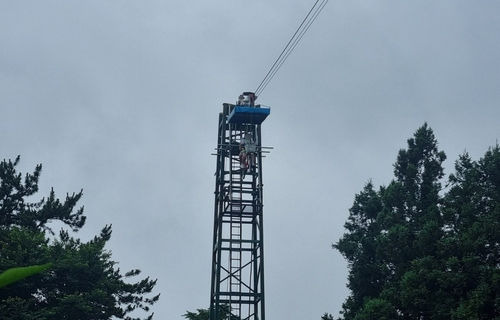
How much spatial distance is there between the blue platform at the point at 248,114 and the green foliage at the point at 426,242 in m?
8.10

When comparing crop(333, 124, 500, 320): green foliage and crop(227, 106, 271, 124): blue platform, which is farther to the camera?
crop(227, 106, 271, 124): blue platform

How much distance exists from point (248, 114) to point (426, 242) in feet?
32.7

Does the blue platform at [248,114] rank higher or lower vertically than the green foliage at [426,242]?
higher

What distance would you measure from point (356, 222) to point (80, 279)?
47.9ft

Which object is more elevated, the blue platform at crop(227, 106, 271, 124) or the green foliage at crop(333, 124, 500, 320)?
the blue platform at crop(227, 106, 271, 124)

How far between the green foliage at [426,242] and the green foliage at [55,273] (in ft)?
37.6

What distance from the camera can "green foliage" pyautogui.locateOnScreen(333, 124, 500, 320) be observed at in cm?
2778

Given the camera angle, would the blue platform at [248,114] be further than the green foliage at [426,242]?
Yes

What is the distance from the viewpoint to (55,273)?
107ft

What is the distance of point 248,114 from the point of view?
30188mm

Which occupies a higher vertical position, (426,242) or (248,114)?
(248,114)

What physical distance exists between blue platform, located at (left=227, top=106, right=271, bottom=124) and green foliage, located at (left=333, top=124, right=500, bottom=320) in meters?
8.10

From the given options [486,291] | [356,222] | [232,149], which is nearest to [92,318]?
[232,149]

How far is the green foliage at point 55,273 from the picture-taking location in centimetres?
3061
